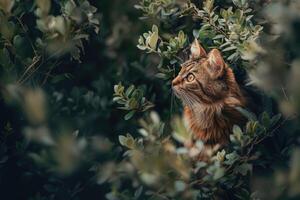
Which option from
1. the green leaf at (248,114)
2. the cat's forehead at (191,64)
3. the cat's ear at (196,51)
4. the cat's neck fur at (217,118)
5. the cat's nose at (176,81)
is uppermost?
the cat's ear at (196,51)

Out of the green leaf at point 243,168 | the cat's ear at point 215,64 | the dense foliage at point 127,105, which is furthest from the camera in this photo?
the cat's ear at point 215,64

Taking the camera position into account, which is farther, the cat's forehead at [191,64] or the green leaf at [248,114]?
the cat's forehead at [191,64]

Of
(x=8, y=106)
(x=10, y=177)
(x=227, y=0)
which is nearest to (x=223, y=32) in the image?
(x=227, y=0)

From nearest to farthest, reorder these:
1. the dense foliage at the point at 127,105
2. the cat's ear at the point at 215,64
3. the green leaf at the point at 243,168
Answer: the dense foliage at the point at 127,105, the green leaf at the point at 243,168, the cat's ear at the point at 215,64

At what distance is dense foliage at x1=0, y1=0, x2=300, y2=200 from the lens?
7.89 feet

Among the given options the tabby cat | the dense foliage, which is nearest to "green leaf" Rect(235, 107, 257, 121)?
the dense foliage

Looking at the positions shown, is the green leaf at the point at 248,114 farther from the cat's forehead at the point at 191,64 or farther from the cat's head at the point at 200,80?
the cat's forehead at the point at 191,64

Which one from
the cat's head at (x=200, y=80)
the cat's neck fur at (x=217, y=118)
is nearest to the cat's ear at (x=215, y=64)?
the cat's head at (x=200, y=80)

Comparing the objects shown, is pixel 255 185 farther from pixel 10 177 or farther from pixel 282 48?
pixel 10 177

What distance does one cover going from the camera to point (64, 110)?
298 centimetres

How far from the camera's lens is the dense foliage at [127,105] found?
2.40 metres

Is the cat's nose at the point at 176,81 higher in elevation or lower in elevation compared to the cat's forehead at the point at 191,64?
lower

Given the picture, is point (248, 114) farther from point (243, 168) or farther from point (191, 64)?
point (191, 64)

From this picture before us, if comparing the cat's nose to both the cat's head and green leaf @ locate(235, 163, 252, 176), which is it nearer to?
the cat's head
